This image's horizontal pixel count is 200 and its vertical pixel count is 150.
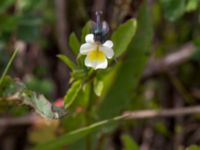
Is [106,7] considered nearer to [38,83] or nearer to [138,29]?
[138,29]

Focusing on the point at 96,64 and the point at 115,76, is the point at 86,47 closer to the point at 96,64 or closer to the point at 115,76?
the point at 96,64

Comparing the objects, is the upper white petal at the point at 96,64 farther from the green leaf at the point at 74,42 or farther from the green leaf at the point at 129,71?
the green leaf at the point at 129,71

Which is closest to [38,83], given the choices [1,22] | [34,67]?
[34,67]

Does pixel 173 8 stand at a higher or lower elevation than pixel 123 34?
higher

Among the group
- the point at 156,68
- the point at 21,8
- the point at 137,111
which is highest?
the point at 21,8

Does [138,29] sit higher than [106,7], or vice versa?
[106,7]

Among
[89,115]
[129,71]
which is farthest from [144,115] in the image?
[89,115]
